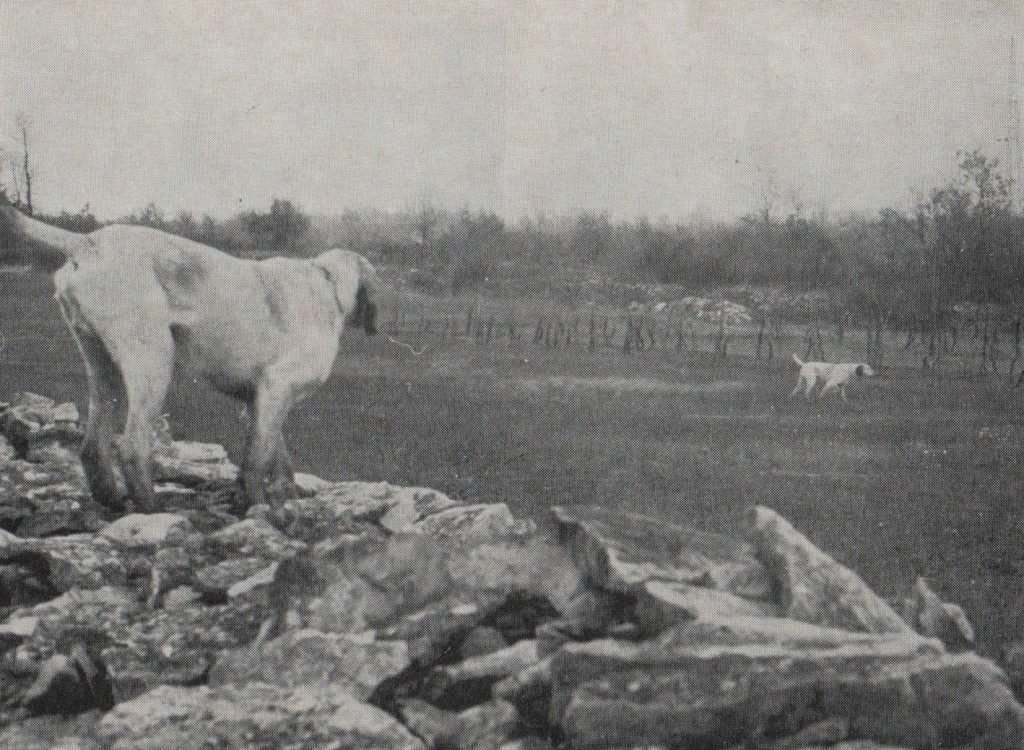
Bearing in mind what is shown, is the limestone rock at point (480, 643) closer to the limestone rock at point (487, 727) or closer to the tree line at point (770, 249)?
the limestone rock at point (487, 727)

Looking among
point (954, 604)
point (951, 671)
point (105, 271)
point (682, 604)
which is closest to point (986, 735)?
point (951, 671)

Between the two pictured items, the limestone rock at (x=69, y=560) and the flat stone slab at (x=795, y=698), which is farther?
the limestone rock at (x=69, y=560)

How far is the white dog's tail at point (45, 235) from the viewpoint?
536 cm

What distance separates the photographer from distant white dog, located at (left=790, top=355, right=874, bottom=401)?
495 cm

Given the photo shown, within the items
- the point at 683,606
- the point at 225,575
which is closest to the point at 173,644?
the point at 225,575

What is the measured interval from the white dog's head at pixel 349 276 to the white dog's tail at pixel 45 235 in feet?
3.61

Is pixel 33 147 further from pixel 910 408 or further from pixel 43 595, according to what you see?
pixel 910 408

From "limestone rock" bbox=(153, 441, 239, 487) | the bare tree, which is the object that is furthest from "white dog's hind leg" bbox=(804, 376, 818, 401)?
the bare tree

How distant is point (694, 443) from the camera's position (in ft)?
16.3

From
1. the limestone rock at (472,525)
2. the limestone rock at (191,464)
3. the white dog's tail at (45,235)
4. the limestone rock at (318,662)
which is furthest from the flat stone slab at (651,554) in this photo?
the white dog's tail at (45,235)

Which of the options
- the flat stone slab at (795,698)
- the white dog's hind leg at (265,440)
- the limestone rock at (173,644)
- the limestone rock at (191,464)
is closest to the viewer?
the flat stone slab at (795,698)

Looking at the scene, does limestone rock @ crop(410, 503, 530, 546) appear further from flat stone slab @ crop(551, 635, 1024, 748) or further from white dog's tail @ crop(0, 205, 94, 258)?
white dog's tail @ crop(0, 205, 94, 258)

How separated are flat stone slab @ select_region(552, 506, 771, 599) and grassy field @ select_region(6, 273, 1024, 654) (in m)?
0.45

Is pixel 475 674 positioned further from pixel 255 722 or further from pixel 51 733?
pixel 51 733
